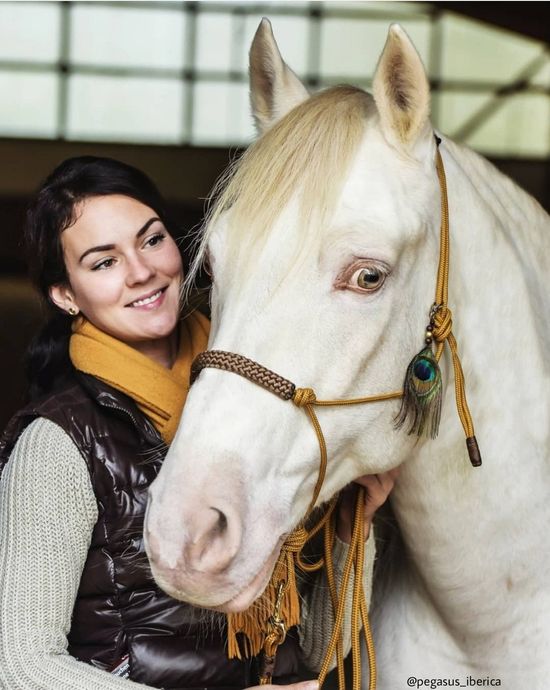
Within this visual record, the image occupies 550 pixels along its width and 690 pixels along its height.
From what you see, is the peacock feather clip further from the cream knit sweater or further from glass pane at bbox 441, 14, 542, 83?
glass pane at bbox 441, 14, 542, 83

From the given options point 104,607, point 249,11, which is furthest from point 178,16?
point 104,607

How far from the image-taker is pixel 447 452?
147 cm

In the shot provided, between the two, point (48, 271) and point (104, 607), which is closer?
point (104, 607)

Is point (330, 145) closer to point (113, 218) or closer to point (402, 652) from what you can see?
point (113, 218)

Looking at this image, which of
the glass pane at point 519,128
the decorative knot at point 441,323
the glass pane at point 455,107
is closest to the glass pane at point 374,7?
the glass pane at point 455,107

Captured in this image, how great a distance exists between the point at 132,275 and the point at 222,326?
15.3 inches

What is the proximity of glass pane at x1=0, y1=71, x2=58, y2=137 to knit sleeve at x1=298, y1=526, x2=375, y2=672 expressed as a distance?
5635mm

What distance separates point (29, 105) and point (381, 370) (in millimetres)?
6094

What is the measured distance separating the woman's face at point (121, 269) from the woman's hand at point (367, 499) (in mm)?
409

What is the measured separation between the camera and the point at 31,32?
6.83 metres

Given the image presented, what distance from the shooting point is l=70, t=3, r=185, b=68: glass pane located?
6.99 m

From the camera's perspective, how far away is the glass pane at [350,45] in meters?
7.32

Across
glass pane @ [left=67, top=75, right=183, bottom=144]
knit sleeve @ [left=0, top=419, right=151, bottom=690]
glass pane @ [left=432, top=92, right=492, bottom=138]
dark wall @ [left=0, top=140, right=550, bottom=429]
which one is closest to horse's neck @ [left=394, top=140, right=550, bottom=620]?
knit sleeve @ [left=0, top=419, right=151, bottom=690]

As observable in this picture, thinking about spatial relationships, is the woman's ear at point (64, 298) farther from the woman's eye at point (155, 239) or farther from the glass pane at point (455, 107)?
the glass pane at point (455, 107)
